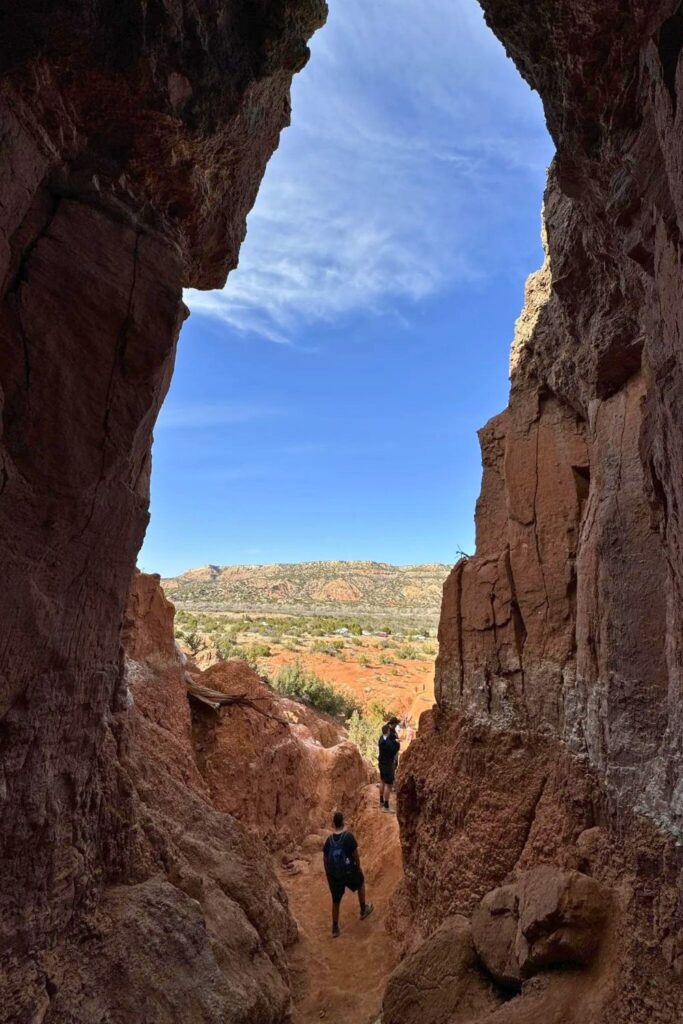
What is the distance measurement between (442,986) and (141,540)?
222 inches

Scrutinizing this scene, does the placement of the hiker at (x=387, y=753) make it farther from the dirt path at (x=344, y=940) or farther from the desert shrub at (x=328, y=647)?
the desert shrub at (x=328, y=647)

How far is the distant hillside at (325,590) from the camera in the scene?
70188 millimetres

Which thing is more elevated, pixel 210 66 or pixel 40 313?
pixel 210 66

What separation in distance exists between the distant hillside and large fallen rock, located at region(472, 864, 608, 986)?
57.1 meters

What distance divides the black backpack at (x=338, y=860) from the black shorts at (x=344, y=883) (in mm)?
64

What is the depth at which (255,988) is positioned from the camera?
19.0 ft

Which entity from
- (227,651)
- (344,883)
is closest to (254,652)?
(227,651)

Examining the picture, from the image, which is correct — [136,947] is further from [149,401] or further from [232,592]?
[232,592]

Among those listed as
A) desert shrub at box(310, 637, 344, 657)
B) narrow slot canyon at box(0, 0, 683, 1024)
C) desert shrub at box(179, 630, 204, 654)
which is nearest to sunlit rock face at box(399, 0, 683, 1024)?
narrow slot canyon at box(0, 0, 683, 1024)

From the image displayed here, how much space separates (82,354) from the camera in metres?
4.98

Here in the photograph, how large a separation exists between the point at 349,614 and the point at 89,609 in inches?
2477

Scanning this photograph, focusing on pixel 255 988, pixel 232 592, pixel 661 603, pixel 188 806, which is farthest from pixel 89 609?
→ pixel 232 592

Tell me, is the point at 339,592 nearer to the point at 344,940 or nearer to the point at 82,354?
the point at 344,940

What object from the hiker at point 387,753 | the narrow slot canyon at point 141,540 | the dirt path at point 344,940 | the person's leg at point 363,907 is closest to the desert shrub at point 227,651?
the hiker at point 387,753
